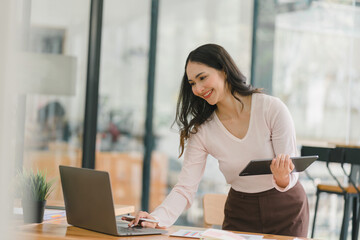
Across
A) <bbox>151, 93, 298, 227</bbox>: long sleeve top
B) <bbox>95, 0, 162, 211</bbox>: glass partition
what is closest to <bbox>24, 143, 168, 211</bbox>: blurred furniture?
<bbox>95, 0, 162, 211</bbox>: glass partition

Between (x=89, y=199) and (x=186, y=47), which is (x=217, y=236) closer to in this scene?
(x=89, y=199)

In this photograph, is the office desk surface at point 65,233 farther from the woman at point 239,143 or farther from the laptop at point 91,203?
the woman at point 239,143

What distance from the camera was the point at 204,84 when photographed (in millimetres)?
2186

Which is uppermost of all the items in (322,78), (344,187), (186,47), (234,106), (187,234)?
(186,47)

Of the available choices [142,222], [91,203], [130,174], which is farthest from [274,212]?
[130,174]

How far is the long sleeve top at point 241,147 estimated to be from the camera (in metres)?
2.18

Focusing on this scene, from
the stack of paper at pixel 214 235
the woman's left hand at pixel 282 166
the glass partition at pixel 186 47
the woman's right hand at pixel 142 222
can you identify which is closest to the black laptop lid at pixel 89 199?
the woman's right hand at pixel 142 222

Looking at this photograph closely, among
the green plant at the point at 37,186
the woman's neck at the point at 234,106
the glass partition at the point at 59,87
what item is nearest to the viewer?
the green plant at the point at 37,186

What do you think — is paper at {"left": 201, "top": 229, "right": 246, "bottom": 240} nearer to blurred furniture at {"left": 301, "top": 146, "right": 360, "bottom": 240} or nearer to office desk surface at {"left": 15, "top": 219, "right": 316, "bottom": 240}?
office desk surface at {"left": 15, "top": 219, "right": 316, "bottom": 240}

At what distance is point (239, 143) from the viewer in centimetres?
226

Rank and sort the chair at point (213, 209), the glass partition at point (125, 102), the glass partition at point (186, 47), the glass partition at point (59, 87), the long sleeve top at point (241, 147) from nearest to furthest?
the long sleeve top at point (241, 147), the chair at point (213, 209), the glass partition at point (59, 87), the glass partition at point (125, 102), the glass partition at point (186, 47)

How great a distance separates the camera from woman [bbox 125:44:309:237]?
7.22 feet

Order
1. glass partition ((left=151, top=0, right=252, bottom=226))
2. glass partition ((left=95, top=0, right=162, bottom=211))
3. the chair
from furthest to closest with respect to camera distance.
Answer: glass partition ((left=151, top=0, right=252, bottom=226))
glass partition ((left=95, top=0, right=162, bottom=211))
the chair

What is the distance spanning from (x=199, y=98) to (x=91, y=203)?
31.8 inches
